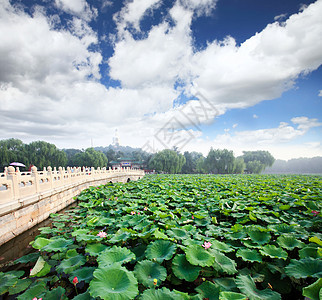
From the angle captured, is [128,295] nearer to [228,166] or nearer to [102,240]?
[102,240]

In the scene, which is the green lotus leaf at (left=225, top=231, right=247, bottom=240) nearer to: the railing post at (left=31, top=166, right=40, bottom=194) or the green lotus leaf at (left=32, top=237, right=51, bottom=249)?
the green lotus leaf at (left=32, top=237, right=51, bottom=249)

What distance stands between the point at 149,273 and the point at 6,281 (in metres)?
2.02

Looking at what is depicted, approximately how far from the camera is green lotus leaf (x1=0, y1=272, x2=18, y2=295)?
2161 mm

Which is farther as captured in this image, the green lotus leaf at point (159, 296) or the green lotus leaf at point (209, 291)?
the green lotus leaf at point (209, 291)

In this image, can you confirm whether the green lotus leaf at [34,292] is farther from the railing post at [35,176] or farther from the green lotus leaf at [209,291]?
the railing post at [35,176]

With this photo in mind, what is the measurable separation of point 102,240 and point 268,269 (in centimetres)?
231

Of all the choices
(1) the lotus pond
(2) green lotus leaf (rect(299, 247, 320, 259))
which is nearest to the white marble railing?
(1) the lotus pond

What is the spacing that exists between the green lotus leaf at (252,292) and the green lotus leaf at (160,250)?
2.35 ft

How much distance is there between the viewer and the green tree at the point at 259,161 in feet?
155

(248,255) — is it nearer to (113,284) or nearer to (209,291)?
(209,291)

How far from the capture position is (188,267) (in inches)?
74.9

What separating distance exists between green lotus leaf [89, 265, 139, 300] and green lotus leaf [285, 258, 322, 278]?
1562 mm

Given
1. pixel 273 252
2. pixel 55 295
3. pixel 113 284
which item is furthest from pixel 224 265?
pixel 55 295

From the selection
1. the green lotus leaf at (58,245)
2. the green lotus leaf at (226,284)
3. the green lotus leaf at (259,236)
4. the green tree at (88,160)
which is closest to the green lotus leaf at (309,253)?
the green lotus leaf at (259,236)
